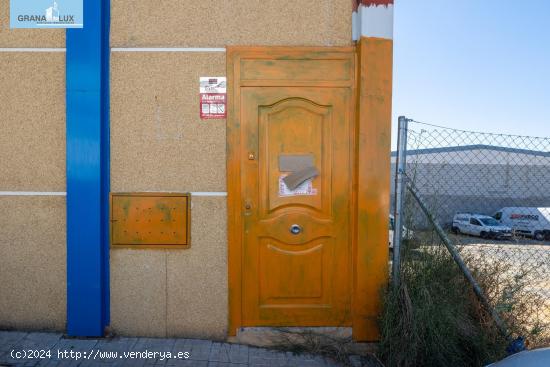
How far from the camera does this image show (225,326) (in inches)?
149

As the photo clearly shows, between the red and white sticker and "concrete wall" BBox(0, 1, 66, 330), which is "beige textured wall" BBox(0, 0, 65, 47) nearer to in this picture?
"concrete wall" BBox(0, 1, 66, 330)

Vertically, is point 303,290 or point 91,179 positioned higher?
point 91,179

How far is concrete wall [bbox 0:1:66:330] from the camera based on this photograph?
380 cm

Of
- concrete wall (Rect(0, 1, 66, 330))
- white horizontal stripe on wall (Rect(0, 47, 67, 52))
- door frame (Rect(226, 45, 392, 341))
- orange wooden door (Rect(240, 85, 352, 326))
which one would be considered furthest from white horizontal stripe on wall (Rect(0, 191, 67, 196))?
orange wooden door (Rect(240, 85, 352, 326))

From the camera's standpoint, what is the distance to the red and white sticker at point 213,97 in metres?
3.76

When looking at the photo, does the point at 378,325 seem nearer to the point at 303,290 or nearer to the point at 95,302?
the point at 303,290

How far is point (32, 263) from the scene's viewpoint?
383 centimetres

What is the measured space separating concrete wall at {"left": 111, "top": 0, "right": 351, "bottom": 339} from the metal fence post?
974 mm

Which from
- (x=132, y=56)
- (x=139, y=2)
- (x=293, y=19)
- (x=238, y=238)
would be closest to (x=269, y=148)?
(x=238, y=238)

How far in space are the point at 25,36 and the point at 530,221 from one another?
5.84m

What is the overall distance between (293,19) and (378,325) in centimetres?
291

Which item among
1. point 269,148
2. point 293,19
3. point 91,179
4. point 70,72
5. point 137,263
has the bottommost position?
point 137,263

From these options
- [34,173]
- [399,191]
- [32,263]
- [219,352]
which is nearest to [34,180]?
[34,173]

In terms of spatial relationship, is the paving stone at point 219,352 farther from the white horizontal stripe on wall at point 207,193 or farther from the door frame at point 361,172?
the white horizontal stripe on wall at point 207,193
